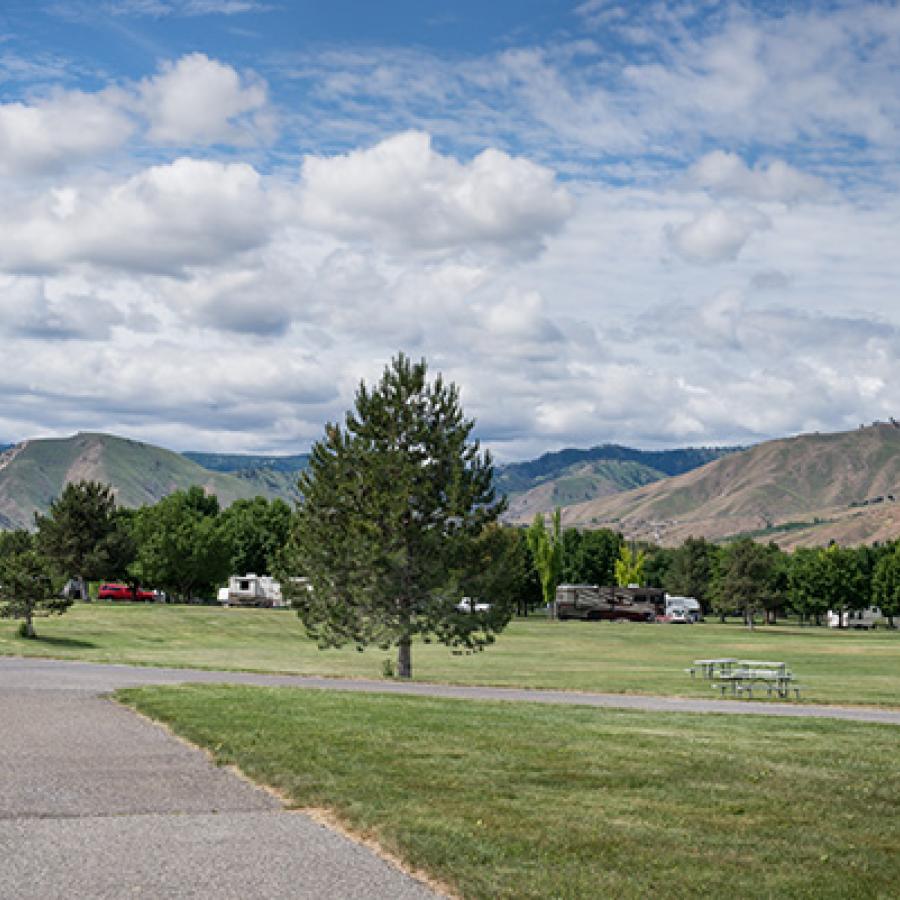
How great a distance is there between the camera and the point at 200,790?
487 inches

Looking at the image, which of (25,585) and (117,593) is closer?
(25,585)

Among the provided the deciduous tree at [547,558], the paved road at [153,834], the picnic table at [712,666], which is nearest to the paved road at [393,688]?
the picnic table at [712,666]

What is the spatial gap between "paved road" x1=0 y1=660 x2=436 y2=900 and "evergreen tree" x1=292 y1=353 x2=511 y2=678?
811 inches

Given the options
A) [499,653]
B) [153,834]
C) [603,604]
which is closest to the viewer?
[153,834]

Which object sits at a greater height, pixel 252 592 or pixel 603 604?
pixel 252 592

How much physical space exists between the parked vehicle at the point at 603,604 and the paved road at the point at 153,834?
100492 mm

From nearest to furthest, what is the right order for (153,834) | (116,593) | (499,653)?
(153,834) < (499,653) < (116,593)

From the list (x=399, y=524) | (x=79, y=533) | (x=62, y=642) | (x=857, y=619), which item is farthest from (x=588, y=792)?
(x=857, y=619)

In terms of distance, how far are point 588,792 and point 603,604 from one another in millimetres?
105714

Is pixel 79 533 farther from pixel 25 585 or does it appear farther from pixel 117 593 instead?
pixel 25 585

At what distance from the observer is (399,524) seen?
3700cm

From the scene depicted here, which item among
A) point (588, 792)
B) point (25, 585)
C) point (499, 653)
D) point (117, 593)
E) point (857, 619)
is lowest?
point (857, 619)

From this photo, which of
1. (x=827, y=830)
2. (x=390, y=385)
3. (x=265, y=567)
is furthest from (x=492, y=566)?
(x=265, y=567)

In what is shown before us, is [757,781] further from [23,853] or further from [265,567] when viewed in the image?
[265,567]
